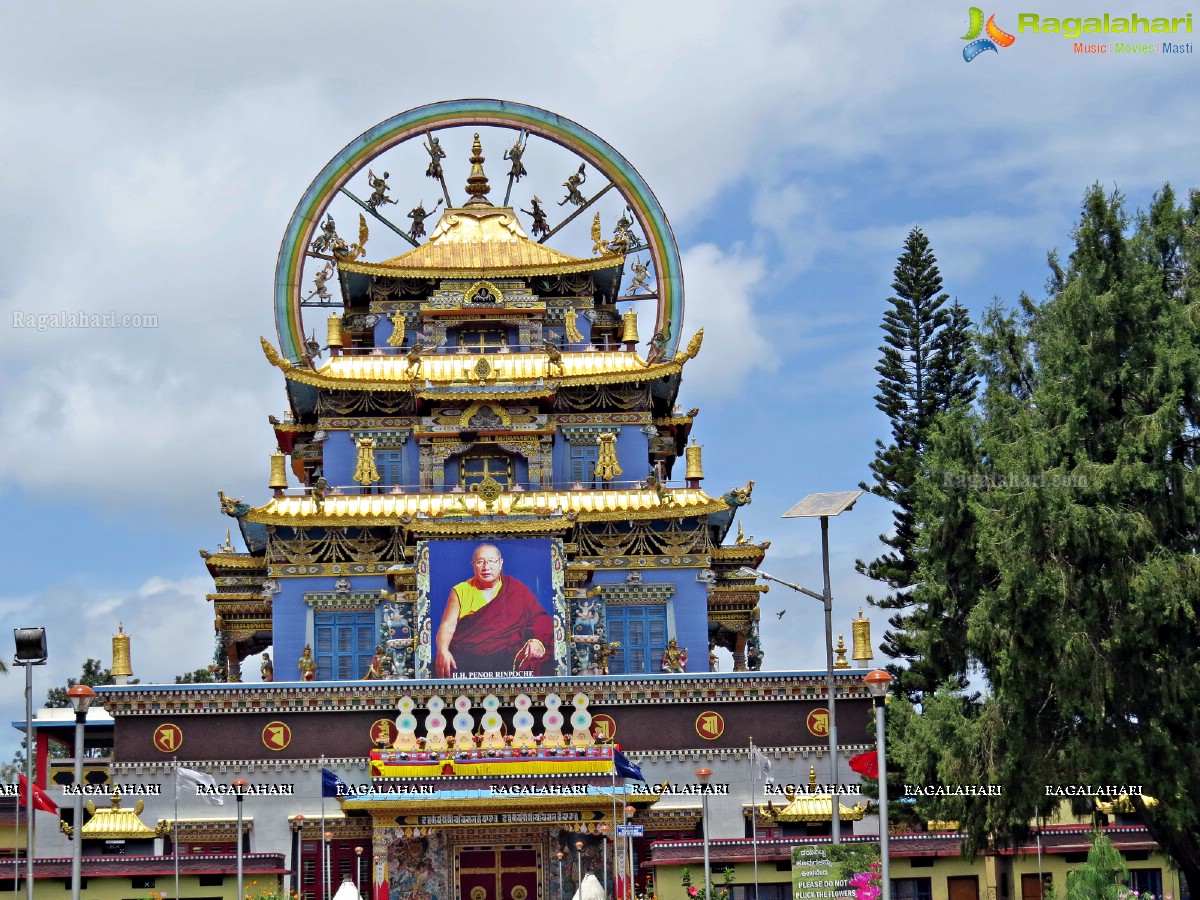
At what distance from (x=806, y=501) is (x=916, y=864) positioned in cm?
1322

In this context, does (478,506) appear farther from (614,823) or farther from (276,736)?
(614,823)

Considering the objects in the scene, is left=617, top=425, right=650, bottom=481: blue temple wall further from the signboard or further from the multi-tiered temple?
the signboard

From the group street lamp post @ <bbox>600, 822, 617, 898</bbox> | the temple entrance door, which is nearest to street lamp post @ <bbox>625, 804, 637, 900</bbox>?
street lamp post @ <bbox>600, 822, 617, 898</bbox>

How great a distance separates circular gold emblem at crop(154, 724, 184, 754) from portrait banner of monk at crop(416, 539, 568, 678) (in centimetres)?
653

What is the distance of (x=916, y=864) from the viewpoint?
41875 millimetres

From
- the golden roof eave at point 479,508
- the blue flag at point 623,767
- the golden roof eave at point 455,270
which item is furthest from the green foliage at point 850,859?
the golden roof eave at point 455,270

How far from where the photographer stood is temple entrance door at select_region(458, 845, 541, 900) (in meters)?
43.9

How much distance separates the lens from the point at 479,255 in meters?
60.7

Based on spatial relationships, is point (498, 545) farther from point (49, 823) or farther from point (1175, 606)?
point (1175, 606)

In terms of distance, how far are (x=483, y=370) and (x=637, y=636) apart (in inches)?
381

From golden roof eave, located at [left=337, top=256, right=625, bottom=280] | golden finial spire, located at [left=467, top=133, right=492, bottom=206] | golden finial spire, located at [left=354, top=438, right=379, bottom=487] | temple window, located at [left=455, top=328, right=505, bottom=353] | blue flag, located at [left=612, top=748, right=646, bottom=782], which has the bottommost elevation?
blue flag, located at [left=612, top=748, right=646, bottom=782]

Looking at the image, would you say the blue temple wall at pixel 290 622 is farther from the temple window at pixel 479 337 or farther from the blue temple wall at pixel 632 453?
the temple window at pixel 479 337

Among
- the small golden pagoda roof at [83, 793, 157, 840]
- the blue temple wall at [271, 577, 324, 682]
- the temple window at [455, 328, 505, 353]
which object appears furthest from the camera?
the temple window at [455, 328, 505, 353]

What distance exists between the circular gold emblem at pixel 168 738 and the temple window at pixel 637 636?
11966mm
